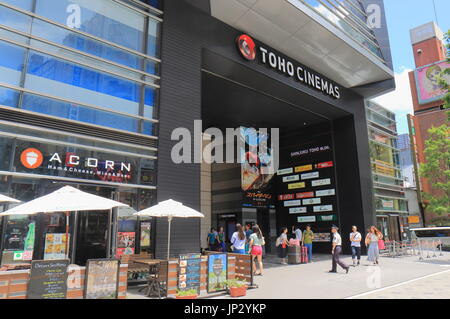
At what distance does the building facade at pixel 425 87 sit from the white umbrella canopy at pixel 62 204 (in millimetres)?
47688

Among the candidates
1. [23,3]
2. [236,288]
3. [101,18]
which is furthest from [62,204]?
[101,18]

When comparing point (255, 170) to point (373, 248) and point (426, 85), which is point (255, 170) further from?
point (426, 85)

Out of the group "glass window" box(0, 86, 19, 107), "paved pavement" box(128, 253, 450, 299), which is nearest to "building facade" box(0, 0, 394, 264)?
"glass window" box(0, 86, 19, 107)

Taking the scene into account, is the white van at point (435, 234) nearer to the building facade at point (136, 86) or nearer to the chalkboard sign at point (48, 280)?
the building facade at point (136, 86)

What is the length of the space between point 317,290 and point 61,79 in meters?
8.73

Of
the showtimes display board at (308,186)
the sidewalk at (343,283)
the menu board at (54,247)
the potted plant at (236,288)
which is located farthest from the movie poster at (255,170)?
the menu board at (54,247)

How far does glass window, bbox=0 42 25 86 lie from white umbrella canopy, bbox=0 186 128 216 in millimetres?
3542

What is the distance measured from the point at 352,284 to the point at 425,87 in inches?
1974

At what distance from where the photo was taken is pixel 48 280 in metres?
5.58

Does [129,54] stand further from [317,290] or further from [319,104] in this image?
[319,104]

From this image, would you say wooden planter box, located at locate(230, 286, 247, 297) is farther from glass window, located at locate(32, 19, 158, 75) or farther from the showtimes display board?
the showtimes display board

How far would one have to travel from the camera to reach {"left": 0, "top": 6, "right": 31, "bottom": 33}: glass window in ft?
26.2

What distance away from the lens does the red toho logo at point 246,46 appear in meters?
13.3

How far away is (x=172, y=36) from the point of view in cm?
1123
